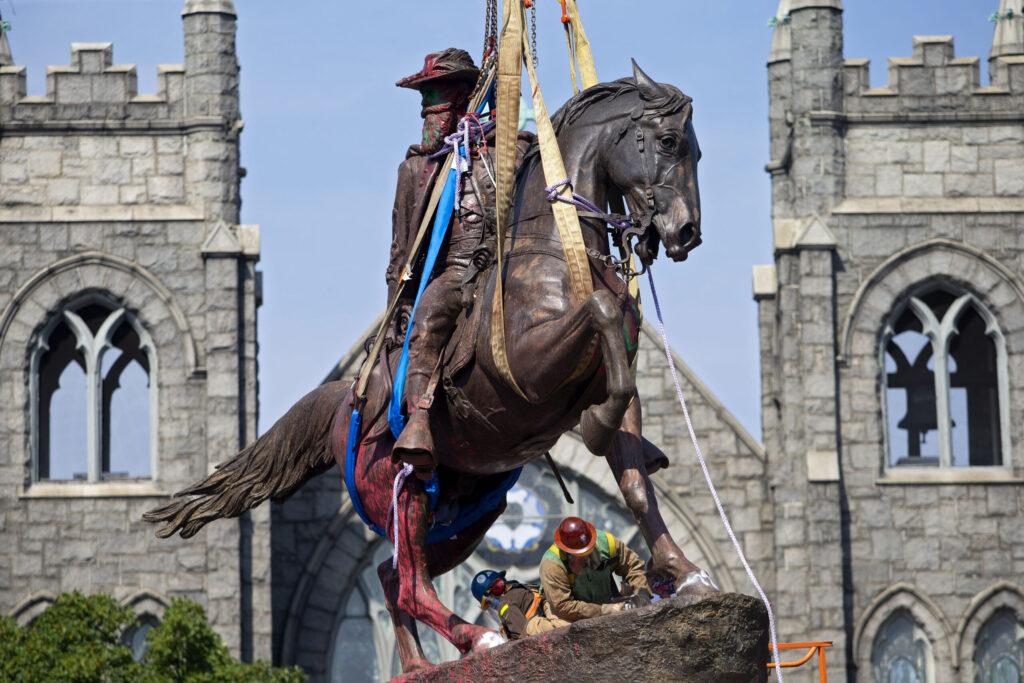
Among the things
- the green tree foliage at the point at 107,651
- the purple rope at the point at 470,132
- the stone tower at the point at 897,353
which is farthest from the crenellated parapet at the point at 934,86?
the purple rope at the point at 470,132

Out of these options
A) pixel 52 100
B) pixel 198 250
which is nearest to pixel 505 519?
pixel 198 250

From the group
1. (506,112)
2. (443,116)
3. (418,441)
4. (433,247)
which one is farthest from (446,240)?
(418,441)

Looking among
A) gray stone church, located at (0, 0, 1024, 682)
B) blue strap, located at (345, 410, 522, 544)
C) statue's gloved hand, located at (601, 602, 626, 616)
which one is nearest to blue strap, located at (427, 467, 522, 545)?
blue strap, located at (345, 410, 522, 544)

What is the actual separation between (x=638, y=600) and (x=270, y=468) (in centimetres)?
234

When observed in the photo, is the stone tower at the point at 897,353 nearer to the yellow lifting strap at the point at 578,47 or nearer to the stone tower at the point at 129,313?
the stone tower at the point at 129,313

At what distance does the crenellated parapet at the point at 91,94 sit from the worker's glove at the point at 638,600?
55.2 ft

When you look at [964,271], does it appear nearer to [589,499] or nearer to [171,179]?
[589,499]

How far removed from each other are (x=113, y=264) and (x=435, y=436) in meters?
15.7

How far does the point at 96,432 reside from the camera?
76.5ft

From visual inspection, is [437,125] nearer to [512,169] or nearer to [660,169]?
[512,169]

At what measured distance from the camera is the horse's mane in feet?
26.5

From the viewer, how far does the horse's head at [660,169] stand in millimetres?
7871

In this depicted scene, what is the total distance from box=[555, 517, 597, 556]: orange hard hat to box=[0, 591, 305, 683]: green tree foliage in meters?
9.33

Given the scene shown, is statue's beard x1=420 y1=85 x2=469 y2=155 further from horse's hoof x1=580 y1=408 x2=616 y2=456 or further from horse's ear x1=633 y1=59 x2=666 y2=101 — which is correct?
horse's hoof x1=580 y1=408 x2=616 y2=456
